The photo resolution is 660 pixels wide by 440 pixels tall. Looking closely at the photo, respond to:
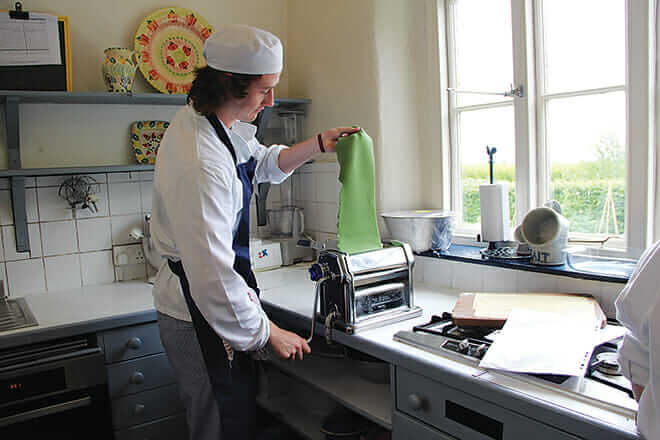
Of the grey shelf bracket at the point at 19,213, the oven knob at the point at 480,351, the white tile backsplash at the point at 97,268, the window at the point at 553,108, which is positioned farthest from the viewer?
the white tile backsplash at the point at 97,268

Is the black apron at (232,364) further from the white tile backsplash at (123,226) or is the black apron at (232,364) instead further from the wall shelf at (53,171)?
the white tile backsplash at (123,226)

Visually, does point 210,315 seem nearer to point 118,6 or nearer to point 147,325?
point 147,325

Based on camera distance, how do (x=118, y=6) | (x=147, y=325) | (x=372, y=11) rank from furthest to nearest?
(x=118, y=6) → (x=372, y=11) → (x=147, y=325)

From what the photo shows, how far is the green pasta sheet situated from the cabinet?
88 centimetres

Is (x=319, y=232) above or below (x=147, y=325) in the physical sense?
above

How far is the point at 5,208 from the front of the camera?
2.22 m

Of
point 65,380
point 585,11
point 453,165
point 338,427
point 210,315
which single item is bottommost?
point 338,427

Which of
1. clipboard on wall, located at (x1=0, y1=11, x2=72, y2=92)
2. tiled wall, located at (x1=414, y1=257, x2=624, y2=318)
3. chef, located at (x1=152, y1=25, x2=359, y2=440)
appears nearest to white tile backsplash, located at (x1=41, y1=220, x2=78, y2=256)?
clipboard on wall, located at (x1=0, y1=11, x2=72, y2=92)

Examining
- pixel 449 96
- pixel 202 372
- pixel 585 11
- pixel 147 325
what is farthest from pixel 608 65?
pixel 147 325

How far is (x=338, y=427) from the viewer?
6.14 feet

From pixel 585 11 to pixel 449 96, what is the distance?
609mm

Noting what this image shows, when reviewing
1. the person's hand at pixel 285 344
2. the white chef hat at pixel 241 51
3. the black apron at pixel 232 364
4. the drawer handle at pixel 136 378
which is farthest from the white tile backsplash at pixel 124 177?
the person's hand at pixel 285 344

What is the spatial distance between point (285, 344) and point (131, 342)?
0.77 m

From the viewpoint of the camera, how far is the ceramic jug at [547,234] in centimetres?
168
